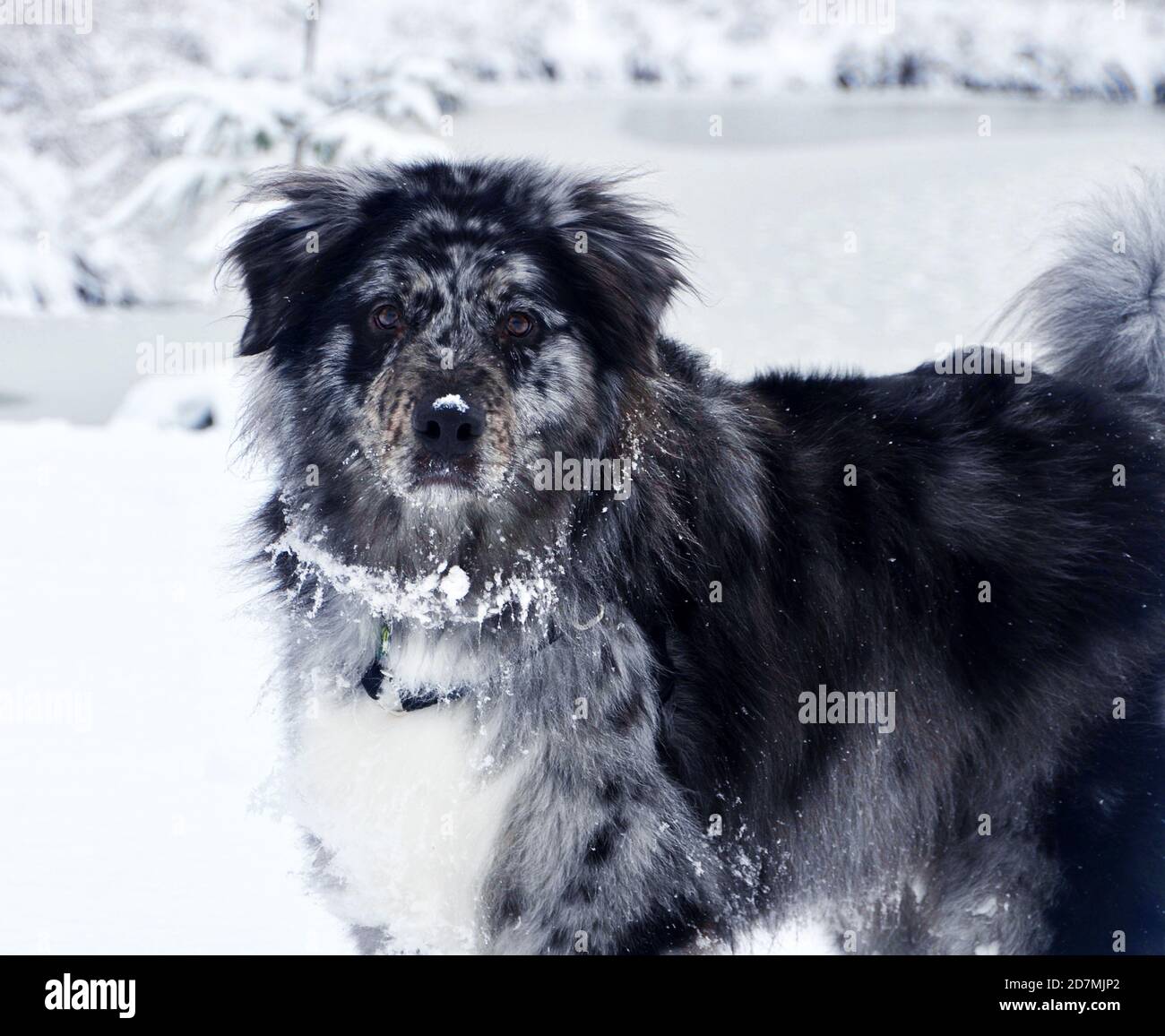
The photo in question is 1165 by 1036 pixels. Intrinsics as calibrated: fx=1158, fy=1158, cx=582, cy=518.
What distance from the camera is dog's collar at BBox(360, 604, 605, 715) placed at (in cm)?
290

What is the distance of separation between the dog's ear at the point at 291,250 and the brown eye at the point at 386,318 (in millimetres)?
240

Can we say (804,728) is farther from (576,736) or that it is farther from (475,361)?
(475,361)

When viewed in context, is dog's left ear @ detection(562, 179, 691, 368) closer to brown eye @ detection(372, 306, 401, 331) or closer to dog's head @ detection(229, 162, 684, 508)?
dog's head @ detection(229, 162, 684, 508)

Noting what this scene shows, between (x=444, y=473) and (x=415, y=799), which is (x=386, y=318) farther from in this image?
(x=415, y=799)

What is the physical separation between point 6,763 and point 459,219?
129 inches

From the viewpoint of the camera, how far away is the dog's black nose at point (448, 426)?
2678mm

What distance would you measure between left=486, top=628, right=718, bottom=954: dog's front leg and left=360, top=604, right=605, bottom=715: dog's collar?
152 mm

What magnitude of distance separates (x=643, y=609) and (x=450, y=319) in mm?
882

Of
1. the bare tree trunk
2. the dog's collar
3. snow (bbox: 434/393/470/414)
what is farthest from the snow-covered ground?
the bare tree trunk

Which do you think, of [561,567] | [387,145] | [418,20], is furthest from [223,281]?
[418,20]

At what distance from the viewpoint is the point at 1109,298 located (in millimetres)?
3594

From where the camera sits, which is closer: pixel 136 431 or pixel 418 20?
pixel 136 431

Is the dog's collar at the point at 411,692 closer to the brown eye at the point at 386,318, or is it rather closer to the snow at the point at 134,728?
the snow at the point at 134,728

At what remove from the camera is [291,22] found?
49.8 ft
